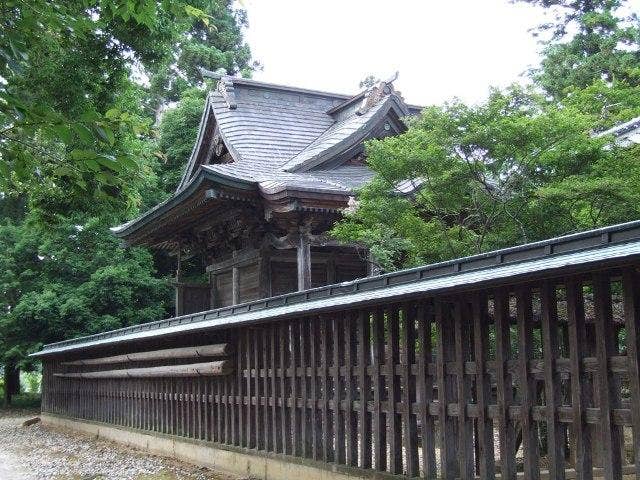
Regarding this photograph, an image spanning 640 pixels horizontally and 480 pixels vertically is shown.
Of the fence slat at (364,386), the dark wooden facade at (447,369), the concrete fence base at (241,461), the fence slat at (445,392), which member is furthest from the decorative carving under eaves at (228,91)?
the fence slat at (445,392)

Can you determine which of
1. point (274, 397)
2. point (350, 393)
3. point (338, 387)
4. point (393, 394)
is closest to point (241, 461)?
point (274, 397)

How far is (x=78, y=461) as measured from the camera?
12258 mm

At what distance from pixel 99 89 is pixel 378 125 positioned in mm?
6200

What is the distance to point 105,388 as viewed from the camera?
16219 millimetres

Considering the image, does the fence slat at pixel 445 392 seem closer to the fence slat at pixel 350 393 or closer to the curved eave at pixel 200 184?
the fence slat at pixel 350 393

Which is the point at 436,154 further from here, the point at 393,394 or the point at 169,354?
the point at 169,354

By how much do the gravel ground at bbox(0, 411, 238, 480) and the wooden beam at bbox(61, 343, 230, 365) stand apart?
1.76 m

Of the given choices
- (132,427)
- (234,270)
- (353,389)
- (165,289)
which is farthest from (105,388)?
(353,389)

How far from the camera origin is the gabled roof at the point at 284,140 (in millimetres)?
11891

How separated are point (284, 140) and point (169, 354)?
238 inches

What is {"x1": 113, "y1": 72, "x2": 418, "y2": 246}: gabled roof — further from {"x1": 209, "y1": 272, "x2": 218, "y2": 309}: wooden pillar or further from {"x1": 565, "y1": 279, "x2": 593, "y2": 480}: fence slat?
{"x1": 565, "y1": 279, "x2": 593, "y2": 480}: fence slat

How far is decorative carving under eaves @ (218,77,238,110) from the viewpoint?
16.3 m

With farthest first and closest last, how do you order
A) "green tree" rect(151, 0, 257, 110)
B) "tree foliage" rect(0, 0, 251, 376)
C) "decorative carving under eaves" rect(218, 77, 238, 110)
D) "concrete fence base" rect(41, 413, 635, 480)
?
"green tree" rect(151, 0, 257, 110), "decorative carving under eaves" rect(218, 77, 238, 110), "concrete fence base" rect(41, 413, 635, 480), "tree foliage" rect(0, 0, 251, 376)

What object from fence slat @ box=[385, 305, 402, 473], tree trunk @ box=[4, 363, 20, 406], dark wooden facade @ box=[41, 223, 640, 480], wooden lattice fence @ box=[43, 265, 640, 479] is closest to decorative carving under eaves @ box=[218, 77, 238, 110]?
dark wooden facade @ box=[41, 223, 640, 480]
